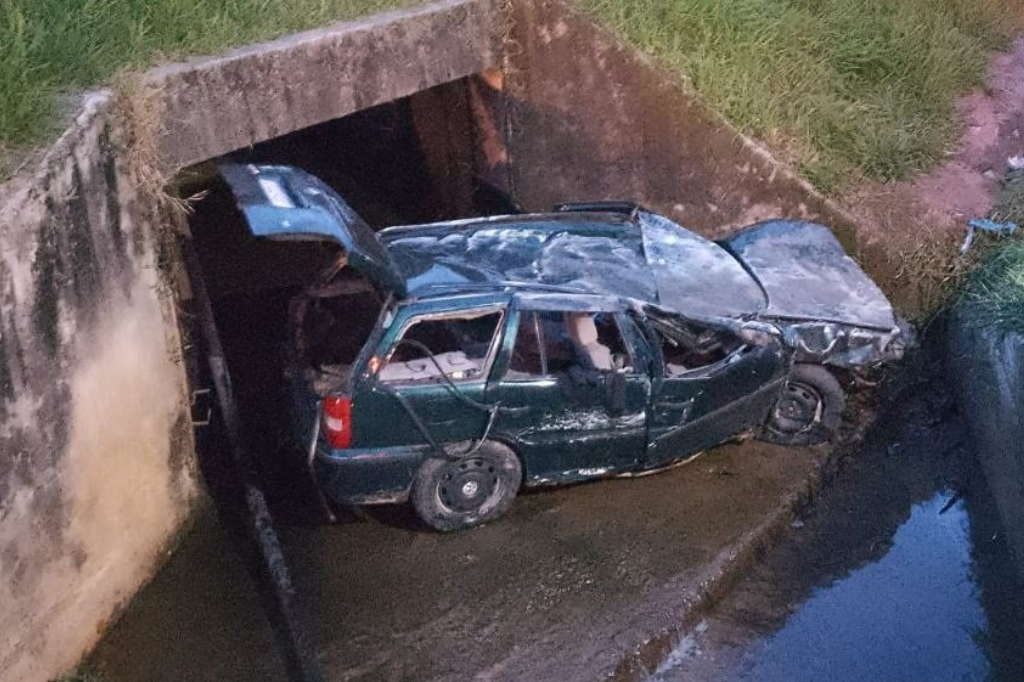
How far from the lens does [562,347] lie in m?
5.38

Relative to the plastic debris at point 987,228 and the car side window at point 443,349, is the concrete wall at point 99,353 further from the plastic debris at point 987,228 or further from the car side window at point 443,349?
the plastic debris at point 987,228

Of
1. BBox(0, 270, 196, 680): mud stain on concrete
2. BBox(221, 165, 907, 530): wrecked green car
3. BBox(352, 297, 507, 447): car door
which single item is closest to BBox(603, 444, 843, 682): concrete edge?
BBox(221, 165, 907, 530): wrecked green car

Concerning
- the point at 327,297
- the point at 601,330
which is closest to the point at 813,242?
the point at 601,330

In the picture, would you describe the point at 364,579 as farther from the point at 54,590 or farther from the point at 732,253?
the point at 732,253

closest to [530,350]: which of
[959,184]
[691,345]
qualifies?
[691,345]

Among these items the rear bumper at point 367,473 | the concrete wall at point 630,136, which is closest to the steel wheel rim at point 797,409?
the concrete wall at point 630,136

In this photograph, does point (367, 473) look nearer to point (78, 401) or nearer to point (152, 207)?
point (78, 401)

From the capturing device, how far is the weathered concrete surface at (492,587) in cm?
469

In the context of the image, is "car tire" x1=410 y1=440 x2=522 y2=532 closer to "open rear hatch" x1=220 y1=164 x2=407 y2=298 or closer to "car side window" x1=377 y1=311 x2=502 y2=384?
"car side window" x1=377 y1=311 x2=502 y2=384

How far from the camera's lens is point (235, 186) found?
4887 millimetres

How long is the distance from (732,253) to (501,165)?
201 centimetres

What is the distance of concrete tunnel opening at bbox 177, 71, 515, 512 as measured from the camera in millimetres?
5910

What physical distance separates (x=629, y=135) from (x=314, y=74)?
2458mm

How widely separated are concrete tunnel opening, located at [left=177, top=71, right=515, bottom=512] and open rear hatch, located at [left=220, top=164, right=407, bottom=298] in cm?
66
